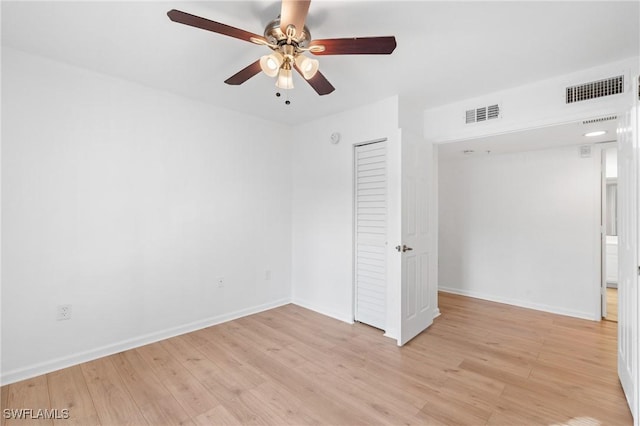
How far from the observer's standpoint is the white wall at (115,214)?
2258mm

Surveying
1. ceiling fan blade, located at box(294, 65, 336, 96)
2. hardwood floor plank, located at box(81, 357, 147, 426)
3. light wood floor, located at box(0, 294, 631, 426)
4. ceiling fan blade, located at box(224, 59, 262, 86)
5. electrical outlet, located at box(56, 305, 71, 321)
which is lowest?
light wood floor, located at box(0, 294, 631, 426)

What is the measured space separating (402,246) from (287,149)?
7.19ft

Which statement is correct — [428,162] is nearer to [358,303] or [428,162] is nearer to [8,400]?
[358,303]

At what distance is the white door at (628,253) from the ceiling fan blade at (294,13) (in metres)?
2.08

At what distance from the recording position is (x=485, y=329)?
128 inches

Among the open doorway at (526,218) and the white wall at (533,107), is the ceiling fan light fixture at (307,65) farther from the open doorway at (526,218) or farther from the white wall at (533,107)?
the open doorway at (526,218)

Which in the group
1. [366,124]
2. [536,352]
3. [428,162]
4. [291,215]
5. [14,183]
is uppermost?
[366,124]

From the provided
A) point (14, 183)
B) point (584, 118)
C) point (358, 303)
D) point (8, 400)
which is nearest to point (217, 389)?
point (8, 400)

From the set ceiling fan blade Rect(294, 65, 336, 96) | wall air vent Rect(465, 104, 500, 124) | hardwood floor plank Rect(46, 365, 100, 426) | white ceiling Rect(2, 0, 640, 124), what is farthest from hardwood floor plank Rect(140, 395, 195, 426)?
wall air vent Rect(465, 104, 500, 124)

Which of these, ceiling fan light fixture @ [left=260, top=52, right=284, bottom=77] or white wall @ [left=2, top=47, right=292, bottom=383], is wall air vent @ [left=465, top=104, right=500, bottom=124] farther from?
ceiling fan light fixture @ [left=260, top=52, right=284, bottom=77]

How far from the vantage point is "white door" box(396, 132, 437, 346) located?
290 centimetres

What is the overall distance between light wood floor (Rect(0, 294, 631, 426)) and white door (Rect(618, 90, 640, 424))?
0.24 metres

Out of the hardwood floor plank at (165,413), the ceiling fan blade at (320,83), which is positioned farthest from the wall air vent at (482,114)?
the hardwood floor plank at (165,413)

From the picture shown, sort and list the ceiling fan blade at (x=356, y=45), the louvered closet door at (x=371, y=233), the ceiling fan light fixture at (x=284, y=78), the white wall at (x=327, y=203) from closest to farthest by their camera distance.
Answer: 1. the ceiling fan blade at (x=356, y=45)
2. the ceiling fan light fixture at (x=284, y=78)
3. the louvered closet door at (x=371, y=233)
4. the white wall at (x=327, y=203)
